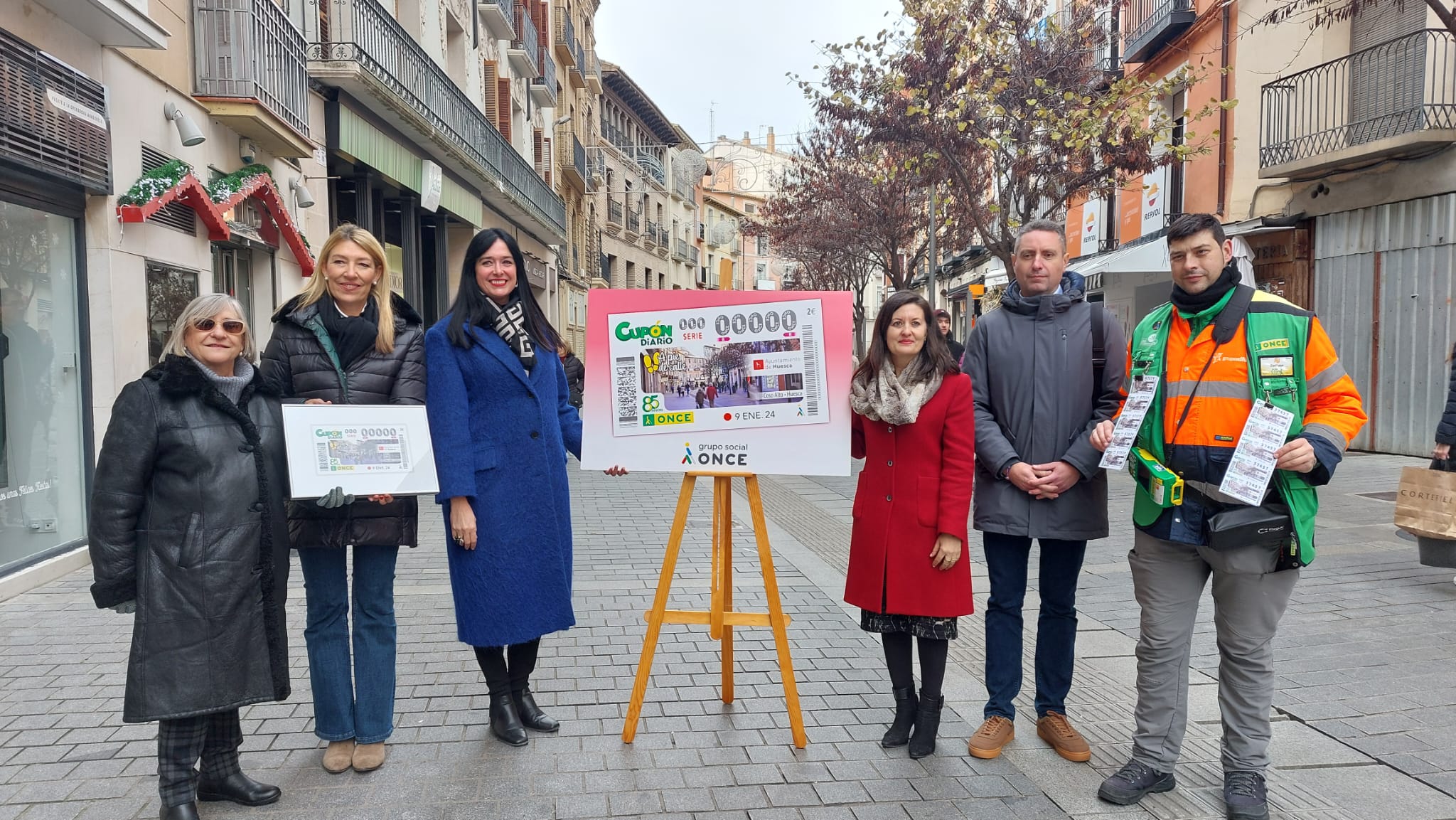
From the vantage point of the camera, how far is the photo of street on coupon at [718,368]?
12.8 ft

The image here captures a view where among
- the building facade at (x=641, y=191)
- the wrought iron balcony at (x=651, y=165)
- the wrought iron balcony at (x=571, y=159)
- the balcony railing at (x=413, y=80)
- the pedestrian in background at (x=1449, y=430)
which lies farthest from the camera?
the wrought iron balcony at (x=651, y=165)

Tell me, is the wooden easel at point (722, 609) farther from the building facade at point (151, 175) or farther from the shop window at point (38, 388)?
the shop window at point (38, 388)

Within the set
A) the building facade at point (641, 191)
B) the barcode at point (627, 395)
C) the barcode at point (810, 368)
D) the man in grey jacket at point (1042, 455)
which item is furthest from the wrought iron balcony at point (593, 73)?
the man in grey jacket at point (1042, 455)

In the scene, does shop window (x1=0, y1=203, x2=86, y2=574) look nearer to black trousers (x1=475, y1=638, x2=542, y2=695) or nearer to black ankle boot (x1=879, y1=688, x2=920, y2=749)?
black trousers (x1=475, y1=638, x2=542, y2=695)

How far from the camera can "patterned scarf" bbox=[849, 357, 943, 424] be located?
12.1 ft

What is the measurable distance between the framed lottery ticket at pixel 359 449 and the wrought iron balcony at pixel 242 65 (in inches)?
280

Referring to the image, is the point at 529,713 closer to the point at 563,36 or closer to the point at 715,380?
the point at 715,380

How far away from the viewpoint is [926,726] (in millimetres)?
3850

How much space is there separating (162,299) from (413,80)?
7809 millimetres

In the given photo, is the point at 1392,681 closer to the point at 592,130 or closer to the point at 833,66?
the point at 833,66

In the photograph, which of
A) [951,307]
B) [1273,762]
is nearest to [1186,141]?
[1273,762]

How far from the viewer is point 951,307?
39625 millimetres

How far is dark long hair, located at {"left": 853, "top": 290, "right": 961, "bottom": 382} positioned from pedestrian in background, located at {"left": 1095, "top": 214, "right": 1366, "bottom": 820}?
63 cm

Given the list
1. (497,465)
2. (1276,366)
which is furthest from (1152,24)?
(497,465)
